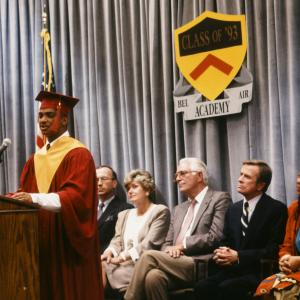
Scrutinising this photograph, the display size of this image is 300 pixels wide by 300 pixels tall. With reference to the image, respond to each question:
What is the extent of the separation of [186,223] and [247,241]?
0.77 m

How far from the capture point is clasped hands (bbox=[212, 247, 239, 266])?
4.54 m

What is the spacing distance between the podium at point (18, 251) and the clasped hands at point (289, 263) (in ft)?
5.59

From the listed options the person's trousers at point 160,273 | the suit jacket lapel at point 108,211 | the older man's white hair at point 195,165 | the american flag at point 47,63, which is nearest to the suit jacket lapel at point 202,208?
the older man's white hair at point 195,165

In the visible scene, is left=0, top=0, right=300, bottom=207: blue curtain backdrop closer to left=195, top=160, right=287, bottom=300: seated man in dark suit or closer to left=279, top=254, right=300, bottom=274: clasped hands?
left=195, top=160, right=287, bottom=300: seated man in dark suit

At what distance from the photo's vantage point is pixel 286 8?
5.40m

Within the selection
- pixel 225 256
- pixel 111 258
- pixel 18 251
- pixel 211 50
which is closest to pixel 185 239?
pixel 225 256

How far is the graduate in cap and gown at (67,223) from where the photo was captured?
3.56m

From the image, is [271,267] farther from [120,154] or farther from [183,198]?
[120,154]

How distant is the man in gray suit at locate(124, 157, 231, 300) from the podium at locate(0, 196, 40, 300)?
5.60 ft

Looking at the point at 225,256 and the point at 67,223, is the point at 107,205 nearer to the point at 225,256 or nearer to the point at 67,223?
the point at 225,256

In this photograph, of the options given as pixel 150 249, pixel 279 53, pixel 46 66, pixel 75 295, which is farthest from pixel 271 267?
pixel 46 66

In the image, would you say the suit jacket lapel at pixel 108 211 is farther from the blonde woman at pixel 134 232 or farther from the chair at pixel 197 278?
the chair at pixel 197 278

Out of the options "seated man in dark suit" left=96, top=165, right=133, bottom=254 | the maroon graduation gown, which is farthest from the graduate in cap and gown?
"seated man in dark suit" left=96, top=165, right=133, bottom=254

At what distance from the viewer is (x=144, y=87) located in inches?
248
